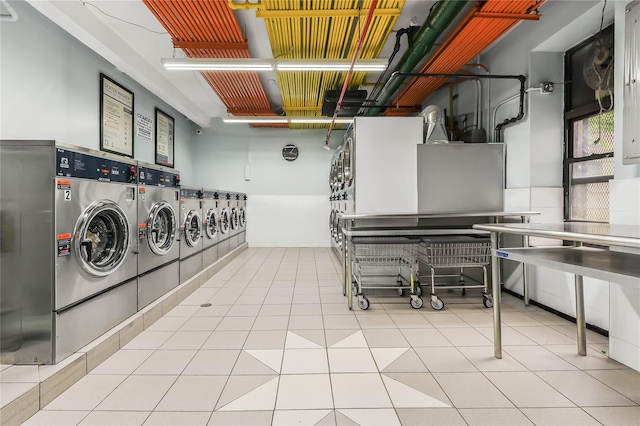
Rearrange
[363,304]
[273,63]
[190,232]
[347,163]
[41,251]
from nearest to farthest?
1. [41,251]
2. [363,304]
3. [273,63]
4. [190,232]
5. [347,163]

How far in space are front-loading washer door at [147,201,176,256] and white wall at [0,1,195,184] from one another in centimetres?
106

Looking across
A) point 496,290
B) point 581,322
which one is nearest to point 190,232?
point 496,290

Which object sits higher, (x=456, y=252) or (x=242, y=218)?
(x=242, y=218)

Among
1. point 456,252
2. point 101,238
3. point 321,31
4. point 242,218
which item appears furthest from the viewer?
point 242,218

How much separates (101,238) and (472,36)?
4.49 meters

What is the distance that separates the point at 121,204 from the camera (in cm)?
274

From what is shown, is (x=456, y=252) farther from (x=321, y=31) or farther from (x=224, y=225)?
(x=224, y=225)

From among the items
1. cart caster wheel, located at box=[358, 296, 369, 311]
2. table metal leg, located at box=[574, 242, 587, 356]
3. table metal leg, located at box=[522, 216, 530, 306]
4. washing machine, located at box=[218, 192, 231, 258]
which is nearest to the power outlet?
table metal leg, located at box=[522, 216, 530, 306]

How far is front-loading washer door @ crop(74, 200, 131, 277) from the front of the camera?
2.26 meters

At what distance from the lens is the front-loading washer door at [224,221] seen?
609cm

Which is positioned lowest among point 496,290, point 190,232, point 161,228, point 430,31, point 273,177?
point 496,290

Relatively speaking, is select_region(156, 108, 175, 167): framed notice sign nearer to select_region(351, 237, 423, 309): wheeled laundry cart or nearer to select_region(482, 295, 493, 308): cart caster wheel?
select_region(351, 237, 423, 309): wheeled laundry cart

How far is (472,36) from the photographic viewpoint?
3564 mm

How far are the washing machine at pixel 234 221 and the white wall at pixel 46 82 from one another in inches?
112
